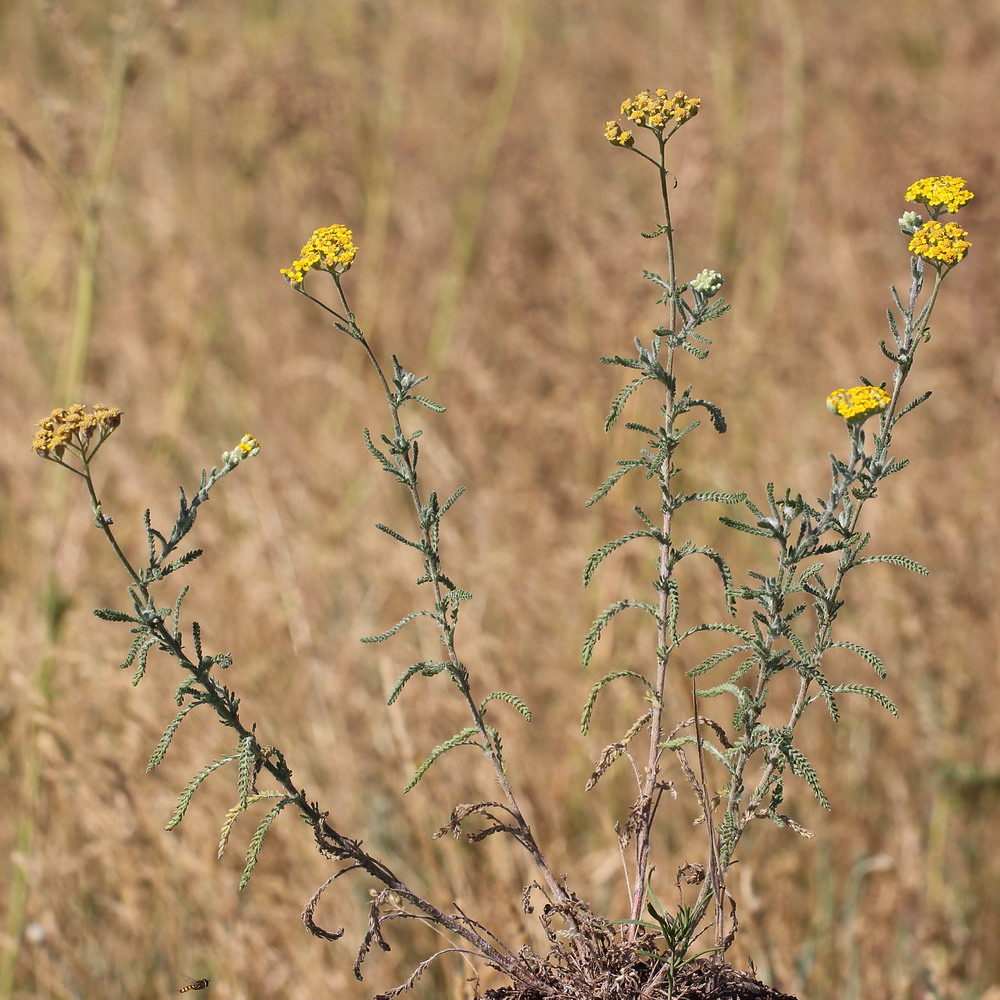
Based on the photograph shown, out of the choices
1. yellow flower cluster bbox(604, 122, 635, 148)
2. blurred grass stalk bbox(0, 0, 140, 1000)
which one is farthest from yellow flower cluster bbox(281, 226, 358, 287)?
blurred grass stalk bbox(0, 0, 140, 1000)

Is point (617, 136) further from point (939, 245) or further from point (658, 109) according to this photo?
point (939, 245)

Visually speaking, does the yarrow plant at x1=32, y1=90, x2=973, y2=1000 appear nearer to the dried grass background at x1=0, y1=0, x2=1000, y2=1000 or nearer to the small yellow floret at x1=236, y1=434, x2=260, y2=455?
the small yellow floret at x1=236, y1=434, x2=260, y2=455

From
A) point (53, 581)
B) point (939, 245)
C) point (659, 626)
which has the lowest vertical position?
point (659, 626)

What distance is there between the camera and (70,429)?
1247 millimetres

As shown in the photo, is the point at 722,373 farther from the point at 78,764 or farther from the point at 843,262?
the point at 78,764

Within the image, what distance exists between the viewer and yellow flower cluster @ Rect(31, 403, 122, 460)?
1234mm

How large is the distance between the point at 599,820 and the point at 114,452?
2494mm

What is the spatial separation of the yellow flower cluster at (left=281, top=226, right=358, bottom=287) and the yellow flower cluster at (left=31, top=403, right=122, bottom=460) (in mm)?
262

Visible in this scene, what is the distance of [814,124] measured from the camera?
6.25 m

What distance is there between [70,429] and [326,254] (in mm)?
360

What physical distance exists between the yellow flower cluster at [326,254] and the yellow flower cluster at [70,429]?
26cm

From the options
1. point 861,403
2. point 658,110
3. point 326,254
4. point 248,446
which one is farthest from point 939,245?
point 248,446

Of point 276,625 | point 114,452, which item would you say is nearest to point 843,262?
point 276,625

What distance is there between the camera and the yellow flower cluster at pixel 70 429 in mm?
1234
